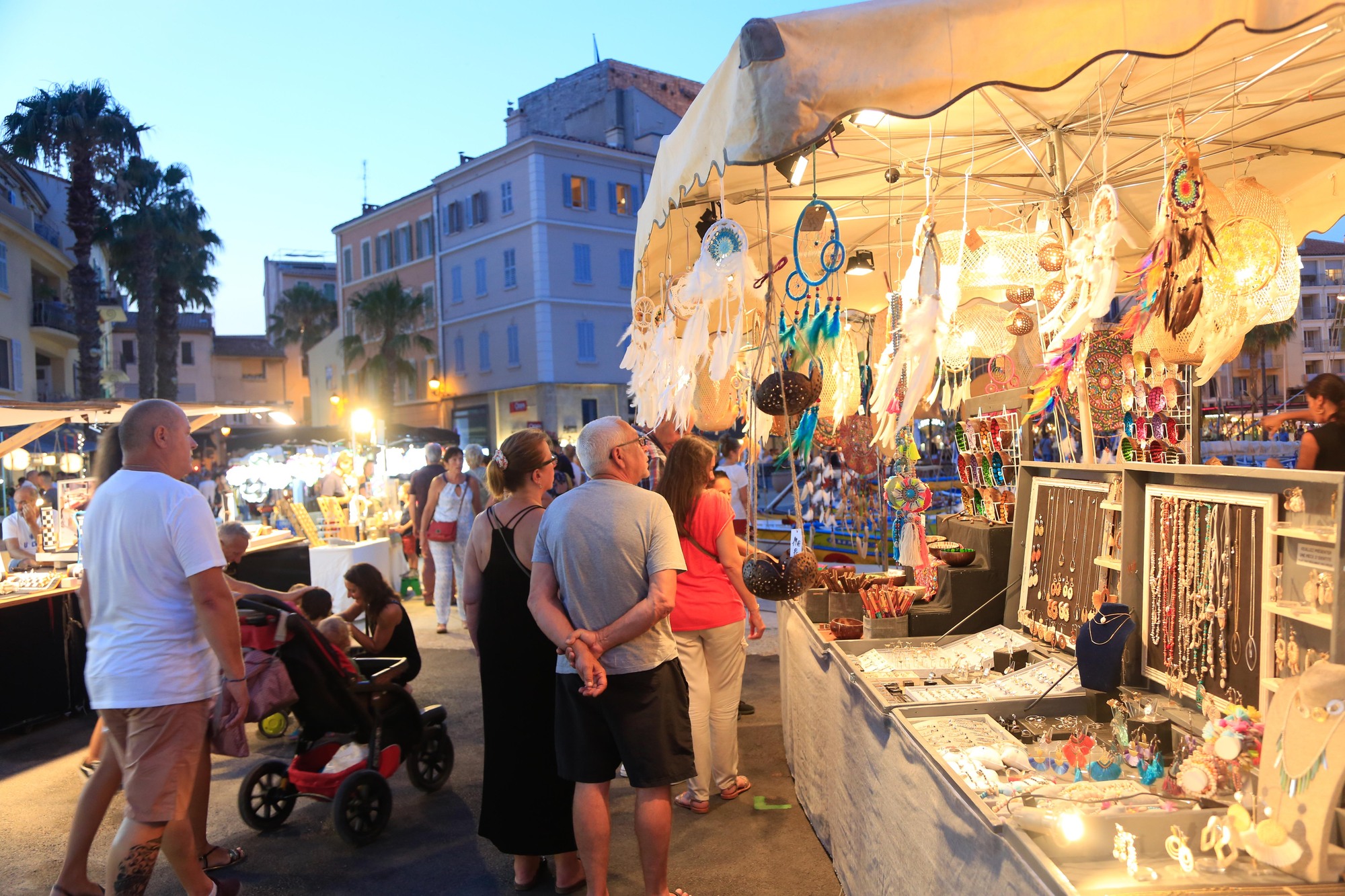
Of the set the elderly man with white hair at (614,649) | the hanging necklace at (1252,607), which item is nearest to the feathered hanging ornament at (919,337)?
the elderly man with white hair at (614,649)

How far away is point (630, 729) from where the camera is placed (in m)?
2.74

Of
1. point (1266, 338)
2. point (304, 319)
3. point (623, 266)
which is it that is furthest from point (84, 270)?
point (1266, 338)

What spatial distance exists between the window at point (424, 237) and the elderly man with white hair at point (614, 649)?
31671 millimetres

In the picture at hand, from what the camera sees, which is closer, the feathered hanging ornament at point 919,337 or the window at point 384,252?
the feathered hanging ornament at point 919,337

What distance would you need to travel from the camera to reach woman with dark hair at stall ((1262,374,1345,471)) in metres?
4.16

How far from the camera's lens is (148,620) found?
272 centimetres

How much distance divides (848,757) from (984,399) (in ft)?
6.28

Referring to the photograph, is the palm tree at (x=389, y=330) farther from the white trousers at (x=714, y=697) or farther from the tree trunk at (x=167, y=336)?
the white trousers at (x=714, y=697)

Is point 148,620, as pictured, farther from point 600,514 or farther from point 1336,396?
point 1336,396

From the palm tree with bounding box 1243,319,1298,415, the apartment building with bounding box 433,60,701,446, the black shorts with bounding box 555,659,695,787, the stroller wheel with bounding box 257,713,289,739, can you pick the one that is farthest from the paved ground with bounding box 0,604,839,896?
the palm tree with bounding box 1243,319,1298,415

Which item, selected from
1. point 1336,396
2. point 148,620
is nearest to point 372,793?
point 148,620

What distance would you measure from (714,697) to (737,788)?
0.44 meters

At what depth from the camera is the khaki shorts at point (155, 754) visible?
106 inches

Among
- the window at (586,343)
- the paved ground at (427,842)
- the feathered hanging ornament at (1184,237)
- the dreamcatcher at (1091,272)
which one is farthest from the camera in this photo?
the window at (586,343)
